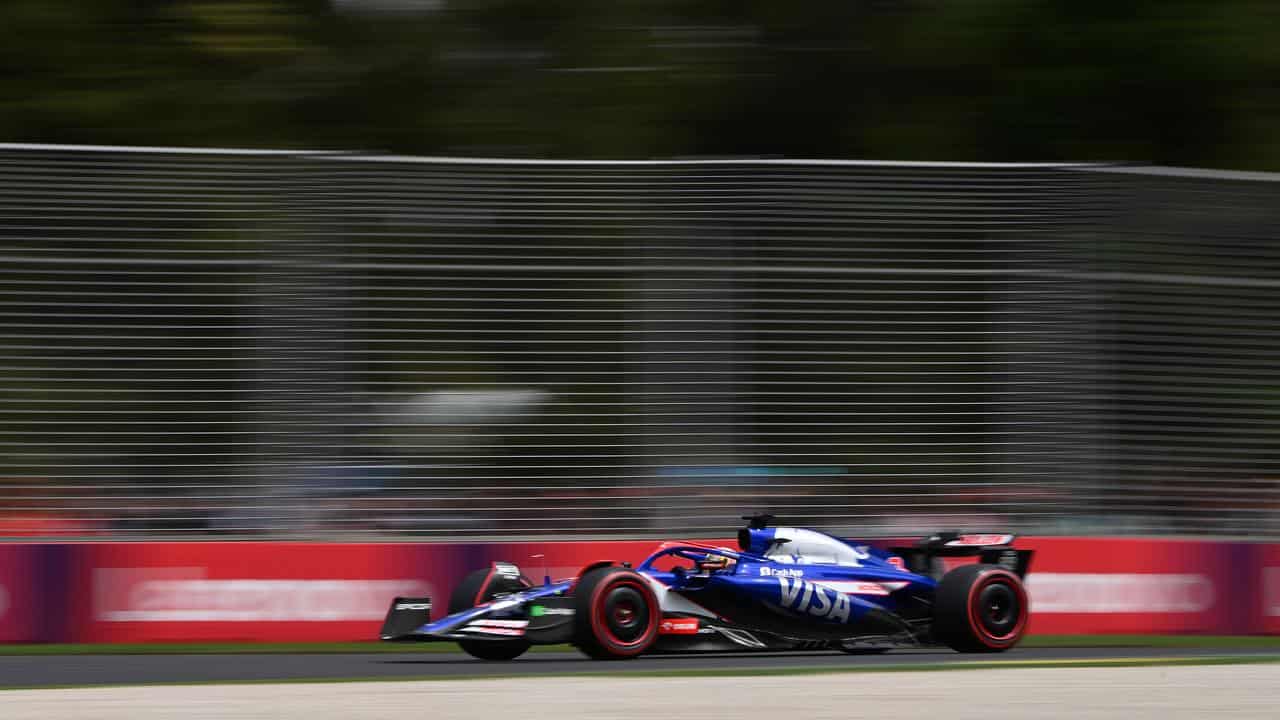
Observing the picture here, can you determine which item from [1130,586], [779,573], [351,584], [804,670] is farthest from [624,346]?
[1130,586]

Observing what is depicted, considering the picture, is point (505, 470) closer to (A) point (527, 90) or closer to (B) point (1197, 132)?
(A) point (527, 90)

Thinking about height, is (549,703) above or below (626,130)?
below

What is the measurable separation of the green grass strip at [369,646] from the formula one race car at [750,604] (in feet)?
2.46

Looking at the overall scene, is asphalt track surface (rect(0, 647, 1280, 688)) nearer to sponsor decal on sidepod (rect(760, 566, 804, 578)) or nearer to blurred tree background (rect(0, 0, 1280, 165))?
sponsor decal on sidepod (rect(760, 566, 804, 578))

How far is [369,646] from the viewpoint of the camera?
30.7 feet

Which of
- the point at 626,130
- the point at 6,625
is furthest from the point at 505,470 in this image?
the point at 626,130

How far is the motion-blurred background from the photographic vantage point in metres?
9.62

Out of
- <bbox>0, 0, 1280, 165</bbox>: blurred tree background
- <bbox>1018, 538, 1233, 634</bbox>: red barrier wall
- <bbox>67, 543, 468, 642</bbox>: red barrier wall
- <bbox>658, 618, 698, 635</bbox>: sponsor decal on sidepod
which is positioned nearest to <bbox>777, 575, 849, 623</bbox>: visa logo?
<bbox>658, 618, 698, 635</bbox>: sponsor decal on sidepod

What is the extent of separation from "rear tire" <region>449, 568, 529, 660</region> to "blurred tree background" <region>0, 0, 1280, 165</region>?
23.6 ft

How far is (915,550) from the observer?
920 centimetres

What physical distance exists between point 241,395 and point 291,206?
115 cm

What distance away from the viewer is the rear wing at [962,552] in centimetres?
908

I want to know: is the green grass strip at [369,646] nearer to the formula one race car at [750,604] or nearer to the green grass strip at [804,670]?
the formula one race car at [750,604]

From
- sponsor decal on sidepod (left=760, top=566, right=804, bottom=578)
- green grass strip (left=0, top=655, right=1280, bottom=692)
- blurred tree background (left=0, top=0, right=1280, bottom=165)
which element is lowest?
green grass strip (left=0, top=655, right=1280, bottom=692)
